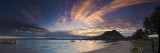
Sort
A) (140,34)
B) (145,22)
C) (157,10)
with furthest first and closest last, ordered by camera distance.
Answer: (140,34)
(145,22)
(157,10)

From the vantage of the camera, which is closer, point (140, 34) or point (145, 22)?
point (145, 22)

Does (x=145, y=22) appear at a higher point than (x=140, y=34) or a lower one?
higher

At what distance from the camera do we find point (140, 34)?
140000 mm

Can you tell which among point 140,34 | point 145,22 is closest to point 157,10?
→ point 145,22

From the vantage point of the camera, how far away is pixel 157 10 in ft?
167

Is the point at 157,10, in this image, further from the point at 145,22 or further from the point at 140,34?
the point at 140,34

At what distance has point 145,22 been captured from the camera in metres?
96.5

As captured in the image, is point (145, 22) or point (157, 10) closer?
point (157, 10)

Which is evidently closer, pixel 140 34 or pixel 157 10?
pixel 157 10

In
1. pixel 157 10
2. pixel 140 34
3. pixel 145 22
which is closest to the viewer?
pixel 157 10

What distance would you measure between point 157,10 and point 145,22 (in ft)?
164

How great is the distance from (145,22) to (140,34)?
48886 mm

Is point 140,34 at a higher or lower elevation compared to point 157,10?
lower
